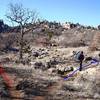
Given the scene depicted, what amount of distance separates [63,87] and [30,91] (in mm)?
2418

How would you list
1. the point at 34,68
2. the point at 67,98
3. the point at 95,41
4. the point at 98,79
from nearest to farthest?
the point at 67,98
the point at 98,79
the point at 34,68
the point at 95,41


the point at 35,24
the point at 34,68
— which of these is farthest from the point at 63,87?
the point at 35,24

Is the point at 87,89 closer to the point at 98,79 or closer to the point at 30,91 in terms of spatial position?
the point at 98,79

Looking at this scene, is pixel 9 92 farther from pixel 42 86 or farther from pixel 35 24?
pixel 35 24

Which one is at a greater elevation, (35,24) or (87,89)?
(35,24)

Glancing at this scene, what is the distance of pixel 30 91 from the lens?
1750 centimetres

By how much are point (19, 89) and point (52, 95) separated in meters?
2.01

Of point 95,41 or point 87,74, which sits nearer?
point 87,74

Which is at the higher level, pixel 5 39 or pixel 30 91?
pixel 5 39

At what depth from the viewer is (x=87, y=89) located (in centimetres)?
1812

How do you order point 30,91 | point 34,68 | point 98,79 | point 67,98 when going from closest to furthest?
1. point 67,98
2. point 30,91
3. point 98,79
4. point 34,68

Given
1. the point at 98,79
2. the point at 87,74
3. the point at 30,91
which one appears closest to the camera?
the point at 30,91

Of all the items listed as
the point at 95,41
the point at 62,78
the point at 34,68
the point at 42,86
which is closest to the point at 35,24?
the point at 95,41

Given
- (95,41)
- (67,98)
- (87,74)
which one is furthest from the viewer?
(95,41)
